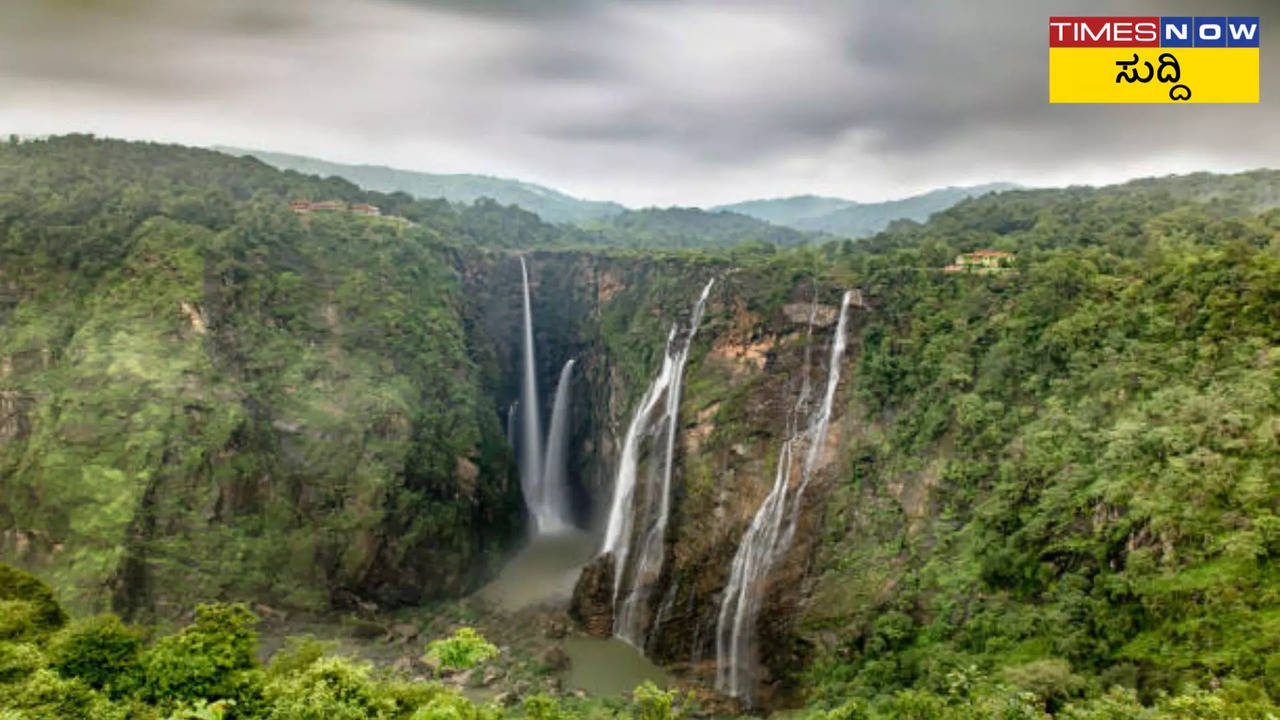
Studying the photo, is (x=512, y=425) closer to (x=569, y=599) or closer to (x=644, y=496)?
(x=569, y=599)

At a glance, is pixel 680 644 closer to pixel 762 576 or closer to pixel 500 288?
pixel 762 576

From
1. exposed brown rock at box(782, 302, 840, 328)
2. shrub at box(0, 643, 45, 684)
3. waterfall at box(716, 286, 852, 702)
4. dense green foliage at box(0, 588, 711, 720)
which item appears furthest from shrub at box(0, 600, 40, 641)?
exposed brown rock at box(782, 302, 840, 328)

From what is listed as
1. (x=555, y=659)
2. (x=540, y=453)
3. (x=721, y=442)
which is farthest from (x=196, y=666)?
(x=540, y=453)

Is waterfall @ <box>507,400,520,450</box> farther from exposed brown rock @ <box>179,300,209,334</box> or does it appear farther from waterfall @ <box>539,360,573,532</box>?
exposed brown rock @ <box>179,300,209,334</box>

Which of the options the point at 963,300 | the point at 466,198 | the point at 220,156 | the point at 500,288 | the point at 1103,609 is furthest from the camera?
the point at 466,198

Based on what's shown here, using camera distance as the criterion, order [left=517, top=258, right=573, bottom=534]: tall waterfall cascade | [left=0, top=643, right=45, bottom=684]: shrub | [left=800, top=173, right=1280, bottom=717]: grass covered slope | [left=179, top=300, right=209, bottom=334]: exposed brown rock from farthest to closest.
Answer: [left=517, top=258, right=573, bottom=534]: tall waterfall cascade, [left=179, top=300, right=209, bottom=334]: exposed brown rock, [left=800, top=173, right=1280, bottom=717]: grass covered slope, [left=0, top=643, right=45, bottom=684]: shrub

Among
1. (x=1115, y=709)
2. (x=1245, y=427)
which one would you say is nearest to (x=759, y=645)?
(x=1115, y=709)
